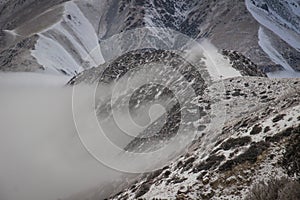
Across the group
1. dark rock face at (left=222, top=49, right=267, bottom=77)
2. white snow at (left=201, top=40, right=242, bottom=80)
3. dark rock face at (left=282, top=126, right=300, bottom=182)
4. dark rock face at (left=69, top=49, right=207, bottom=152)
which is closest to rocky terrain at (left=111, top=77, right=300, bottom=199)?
dark rock face at (left=282, top=126, right=300, bottom=182)

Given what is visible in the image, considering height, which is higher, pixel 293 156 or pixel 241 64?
pixel 293 156

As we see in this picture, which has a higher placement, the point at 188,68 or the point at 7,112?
the point at 7,112

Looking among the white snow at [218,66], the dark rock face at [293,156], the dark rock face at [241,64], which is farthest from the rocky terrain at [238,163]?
the dark rock face at [241,64]

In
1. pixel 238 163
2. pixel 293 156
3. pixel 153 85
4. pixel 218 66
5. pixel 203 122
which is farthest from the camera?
pixel 153 85

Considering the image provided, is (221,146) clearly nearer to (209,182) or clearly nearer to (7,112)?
(209,182)

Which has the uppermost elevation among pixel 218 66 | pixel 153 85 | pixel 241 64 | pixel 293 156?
pixel 153 85

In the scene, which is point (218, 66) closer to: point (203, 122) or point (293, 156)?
point (203, 122)

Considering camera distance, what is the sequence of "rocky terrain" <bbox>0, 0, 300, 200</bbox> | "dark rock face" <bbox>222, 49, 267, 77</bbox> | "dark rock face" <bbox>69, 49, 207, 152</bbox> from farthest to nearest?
1. "dark rock face" <bbox>222, 49, 267, 77</bbox>
2. "dark rock face" <bbox>69, 49, 207, 152</bbox>
3. "rocky terrain" <bbox>0, 0, 300, 200</bbox>

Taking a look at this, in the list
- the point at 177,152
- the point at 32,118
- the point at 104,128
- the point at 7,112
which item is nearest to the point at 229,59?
the point at 104,128

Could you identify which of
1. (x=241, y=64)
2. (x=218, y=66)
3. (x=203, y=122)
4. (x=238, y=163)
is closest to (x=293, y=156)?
(x=238, y=163)

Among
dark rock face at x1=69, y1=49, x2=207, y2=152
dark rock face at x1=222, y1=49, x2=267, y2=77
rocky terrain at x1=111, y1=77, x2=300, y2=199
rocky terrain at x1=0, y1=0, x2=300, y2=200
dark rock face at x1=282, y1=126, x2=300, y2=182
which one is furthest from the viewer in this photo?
dark rock face at x1=222, y1=49, x2=267, y2=77

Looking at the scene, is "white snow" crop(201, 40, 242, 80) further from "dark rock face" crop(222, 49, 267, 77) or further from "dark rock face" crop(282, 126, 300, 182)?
"dark rock face" crop(282, 126, 300, 182)
